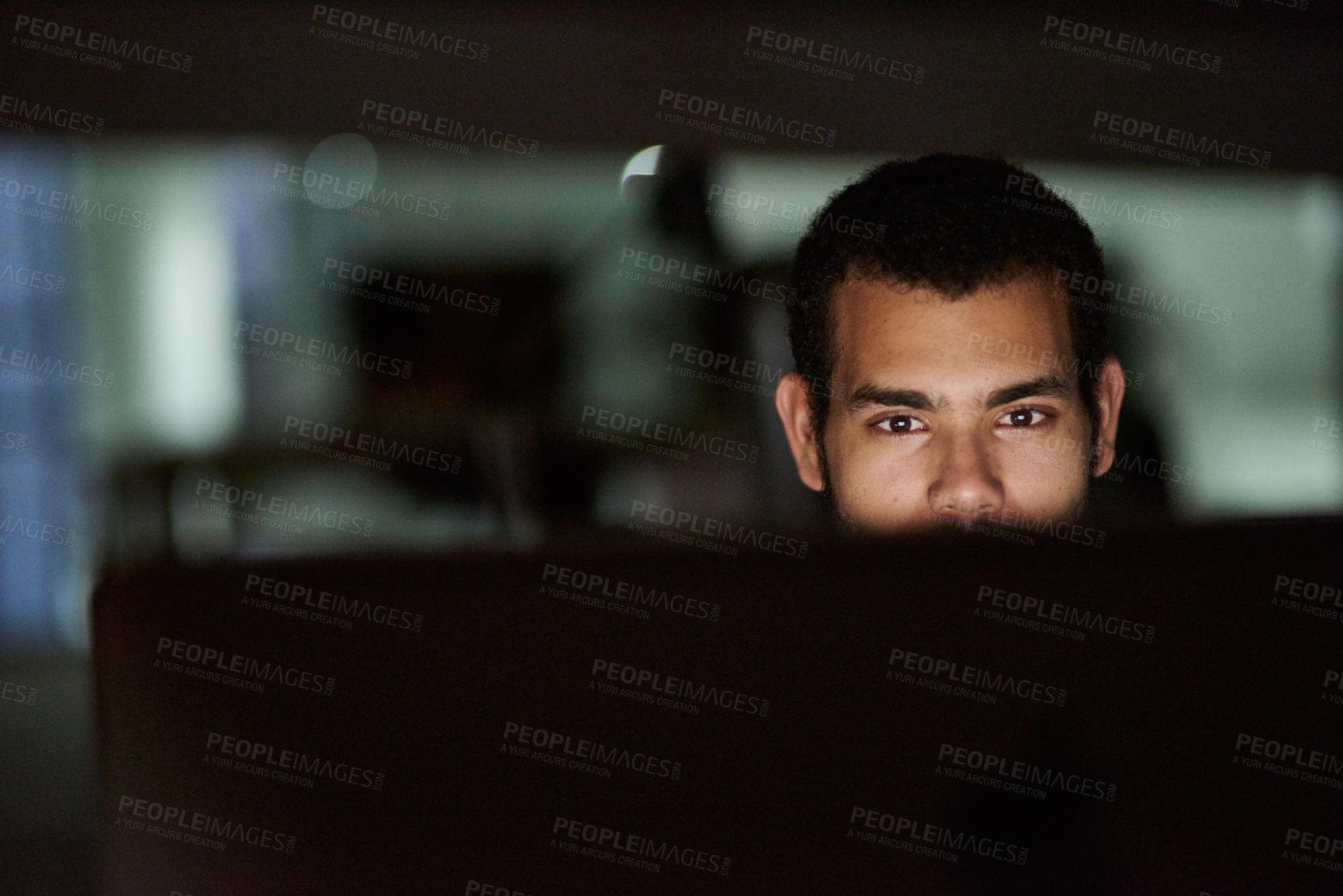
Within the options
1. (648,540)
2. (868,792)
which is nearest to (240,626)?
(648,540)

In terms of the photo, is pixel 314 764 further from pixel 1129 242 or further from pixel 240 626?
pixel 1129 242

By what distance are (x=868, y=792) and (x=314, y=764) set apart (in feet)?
0.86

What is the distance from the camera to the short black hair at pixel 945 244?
110cm

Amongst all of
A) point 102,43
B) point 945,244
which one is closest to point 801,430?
point 945,244

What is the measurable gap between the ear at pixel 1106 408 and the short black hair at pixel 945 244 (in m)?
0.01

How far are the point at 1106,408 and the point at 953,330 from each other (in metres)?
0.21

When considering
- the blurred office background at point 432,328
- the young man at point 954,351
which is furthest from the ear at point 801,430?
the blurred office background at point 432,328

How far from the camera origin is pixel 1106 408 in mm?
1152

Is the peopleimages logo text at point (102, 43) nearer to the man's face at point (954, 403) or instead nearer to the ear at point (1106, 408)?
the man's face at point (954, 403)

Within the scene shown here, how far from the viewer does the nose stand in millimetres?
1021

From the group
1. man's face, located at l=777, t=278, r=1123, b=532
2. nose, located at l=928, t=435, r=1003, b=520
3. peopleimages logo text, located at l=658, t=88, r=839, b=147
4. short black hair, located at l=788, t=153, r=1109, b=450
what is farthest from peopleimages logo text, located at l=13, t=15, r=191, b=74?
nose, located at l=928, t=435, r=1003, b=520

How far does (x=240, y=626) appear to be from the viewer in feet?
1.56

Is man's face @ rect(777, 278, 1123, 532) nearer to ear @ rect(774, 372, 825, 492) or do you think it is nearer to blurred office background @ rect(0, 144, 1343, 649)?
ear @ rect(774, 372, 825, 492)

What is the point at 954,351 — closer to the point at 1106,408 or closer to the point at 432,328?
the point at 1106,408
